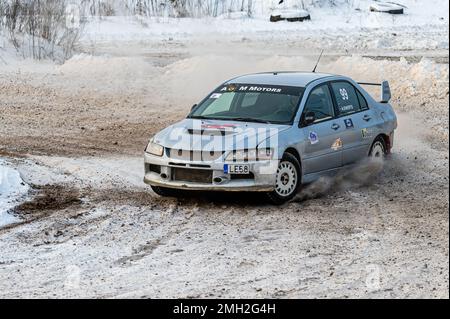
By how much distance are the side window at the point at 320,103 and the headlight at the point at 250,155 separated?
1.10 m

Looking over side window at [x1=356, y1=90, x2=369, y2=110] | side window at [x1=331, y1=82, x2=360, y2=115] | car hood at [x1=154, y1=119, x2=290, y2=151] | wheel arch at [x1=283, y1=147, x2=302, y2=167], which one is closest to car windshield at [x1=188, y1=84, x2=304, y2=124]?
car hood at [x1=154, y1=119, x2=290, y2=151]

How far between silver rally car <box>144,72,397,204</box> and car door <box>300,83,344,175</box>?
12 mm

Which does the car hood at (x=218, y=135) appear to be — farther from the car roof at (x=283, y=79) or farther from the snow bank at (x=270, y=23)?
the snow bank at (x=270, y=23)

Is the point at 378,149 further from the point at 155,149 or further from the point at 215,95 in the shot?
the point at 155,149

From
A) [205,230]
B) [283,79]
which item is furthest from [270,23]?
[205,230]

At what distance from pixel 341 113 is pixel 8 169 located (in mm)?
4326

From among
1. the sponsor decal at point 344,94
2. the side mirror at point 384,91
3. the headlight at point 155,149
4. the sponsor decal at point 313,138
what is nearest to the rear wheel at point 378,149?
the side mirror at point 384,91

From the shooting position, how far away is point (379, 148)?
1288cm

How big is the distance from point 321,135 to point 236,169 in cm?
146

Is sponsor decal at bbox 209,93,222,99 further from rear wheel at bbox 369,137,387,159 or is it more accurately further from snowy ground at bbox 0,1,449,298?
rear wheel at bbox 369,137,387,159

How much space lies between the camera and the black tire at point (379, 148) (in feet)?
41.6

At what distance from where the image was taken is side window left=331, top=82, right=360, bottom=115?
12.3 metres

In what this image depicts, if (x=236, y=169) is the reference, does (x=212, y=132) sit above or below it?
above
